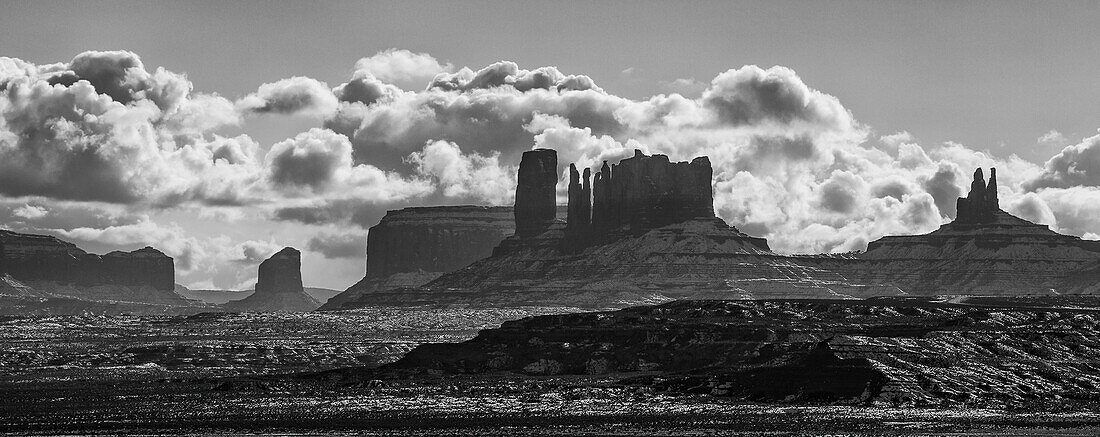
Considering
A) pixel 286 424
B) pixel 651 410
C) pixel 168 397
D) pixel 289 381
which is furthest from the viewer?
pixel 289 381

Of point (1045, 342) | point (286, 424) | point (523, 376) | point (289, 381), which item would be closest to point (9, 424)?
point (286, 424)

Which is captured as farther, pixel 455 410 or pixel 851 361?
pixel 851 361

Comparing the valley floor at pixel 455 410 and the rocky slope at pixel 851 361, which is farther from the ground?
the rocky slope at pixel 851 361

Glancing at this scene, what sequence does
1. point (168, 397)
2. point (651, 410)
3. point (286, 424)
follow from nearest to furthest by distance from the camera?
point (286, 424) → point (651, 410) → point (168, 397)

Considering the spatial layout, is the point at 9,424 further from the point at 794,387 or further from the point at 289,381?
the point at 794,387

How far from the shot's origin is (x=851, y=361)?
16150 cm

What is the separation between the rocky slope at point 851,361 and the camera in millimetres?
158625

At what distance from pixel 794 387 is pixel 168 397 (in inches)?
2124

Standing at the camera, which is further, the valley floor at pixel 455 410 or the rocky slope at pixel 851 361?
the rocky slope at pixel 851 361

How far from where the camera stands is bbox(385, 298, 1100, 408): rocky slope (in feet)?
520

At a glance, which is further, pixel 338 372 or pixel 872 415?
pixel 338 372

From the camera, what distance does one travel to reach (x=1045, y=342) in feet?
594

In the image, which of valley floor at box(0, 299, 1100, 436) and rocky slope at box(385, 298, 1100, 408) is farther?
rocky slope at box(385, 298, 1100, 408)

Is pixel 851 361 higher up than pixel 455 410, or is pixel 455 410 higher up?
pixel 851 361
